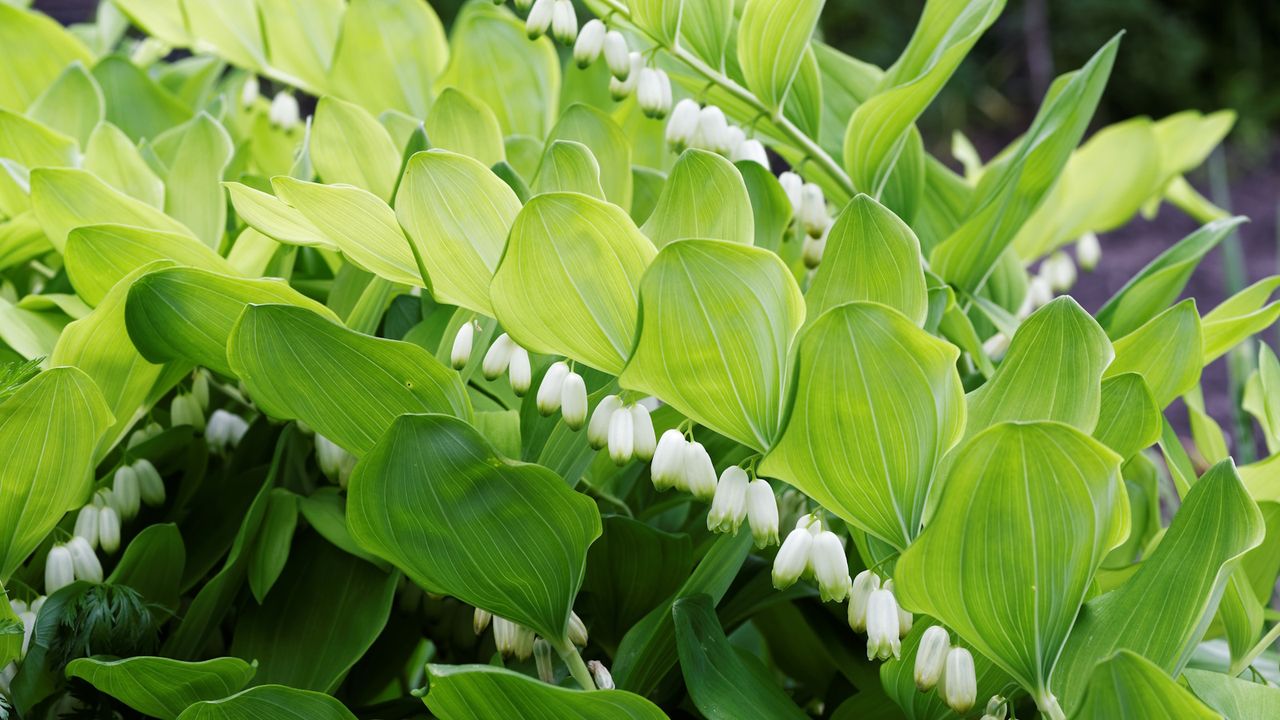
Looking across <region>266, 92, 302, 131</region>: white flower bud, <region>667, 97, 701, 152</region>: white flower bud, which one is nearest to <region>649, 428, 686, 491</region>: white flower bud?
<region>667, 97, 701, 152</region>: white flower bud

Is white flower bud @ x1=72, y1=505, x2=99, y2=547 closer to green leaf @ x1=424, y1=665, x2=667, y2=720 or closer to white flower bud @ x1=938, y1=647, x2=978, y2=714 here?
green leaf @ x1=424, y1=665, x2=667, y2=720

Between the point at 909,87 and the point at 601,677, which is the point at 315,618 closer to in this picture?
the point at 601,677

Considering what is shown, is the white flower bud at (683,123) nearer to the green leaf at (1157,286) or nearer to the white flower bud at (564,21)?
the white flower bud at (564,21)

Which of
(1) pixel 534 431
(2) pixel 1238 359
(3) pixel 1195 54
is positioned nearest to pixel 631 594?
(1) pixel 534 431

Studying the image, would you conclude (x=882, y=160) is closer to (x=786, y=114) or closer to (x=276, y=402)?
(x=786, y=114)

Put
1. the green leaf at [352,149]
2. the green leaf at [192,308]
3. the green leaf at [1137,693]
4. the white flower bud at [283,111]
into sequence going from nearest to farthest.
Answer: the green leaf at [1137,693], the green leaf at [192,308], the green leaf at [352,149], the white flower bud at [283,111]

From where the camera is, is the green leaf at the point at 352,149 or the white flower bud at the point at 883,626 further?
the green leaf at the point at 352,149

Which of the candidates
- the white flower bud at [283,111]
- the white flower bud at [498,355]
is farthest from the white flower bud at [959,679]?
the white flower bud at [283,111]
